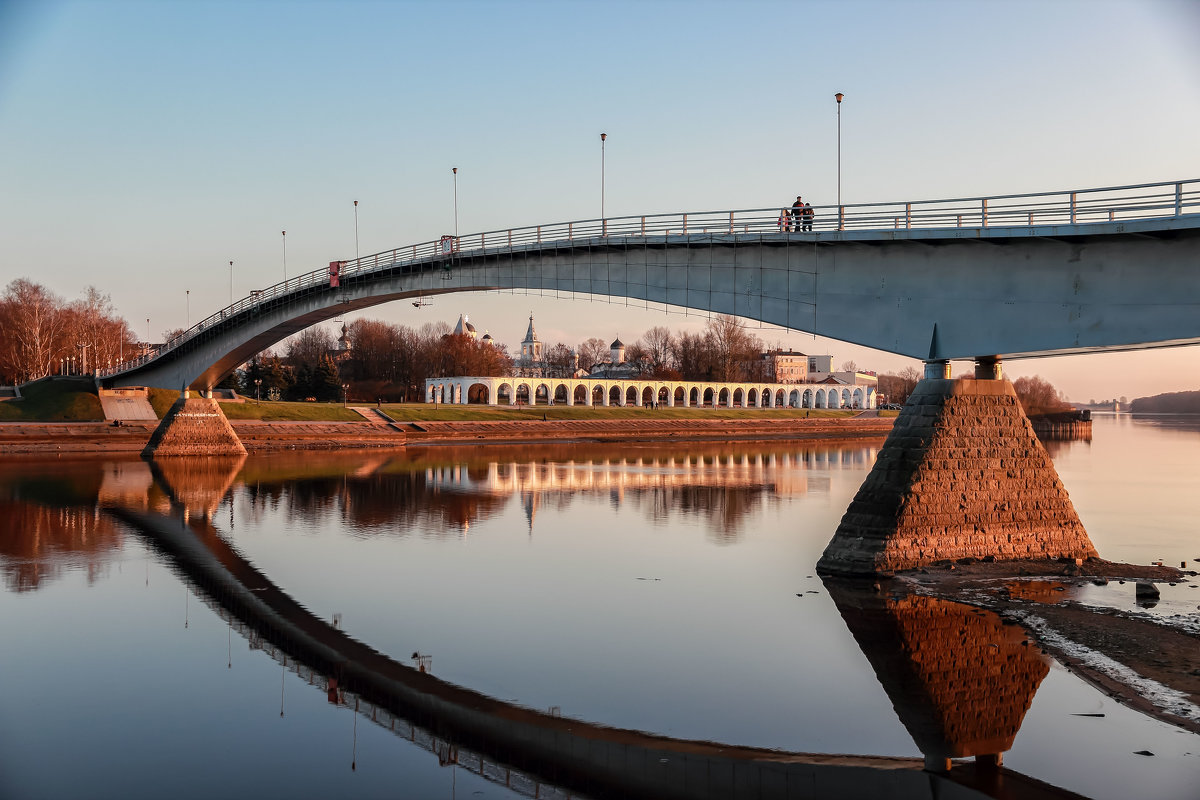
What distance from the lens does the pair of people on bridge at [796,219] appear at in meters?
25.3

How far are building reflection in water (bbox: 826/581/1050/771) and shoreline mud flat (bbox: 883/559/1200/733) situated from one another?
1.82 feet

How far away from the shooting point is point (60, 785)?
40.2 feet

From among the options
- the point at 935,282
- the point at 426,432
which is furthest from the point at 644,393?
the point at 935,282

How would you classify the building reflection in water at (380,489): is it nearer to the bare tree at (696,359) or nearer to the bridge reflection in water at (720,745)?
the bridge reflection in water at (720,745)

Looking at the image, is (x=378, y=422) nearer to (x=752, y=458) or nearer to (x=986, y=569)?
(x=752, y=458)

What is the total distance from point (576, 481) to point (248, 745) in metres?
36.0

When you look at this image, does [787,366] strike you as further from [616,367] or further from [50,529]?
[50,529]

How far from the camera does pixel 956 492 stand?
72.3ft

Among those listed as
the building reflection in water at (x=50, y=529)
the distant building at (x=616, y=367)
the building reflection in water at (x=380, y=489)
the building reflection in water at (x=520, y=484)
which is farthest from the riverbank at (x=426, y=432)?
the distant building at (x=616, y=367)

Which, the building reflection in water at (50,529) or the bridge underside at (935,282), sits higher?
the bridge underside at (935,282)

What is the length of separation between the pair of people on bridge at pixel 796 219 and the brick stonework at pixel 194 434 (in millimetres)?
45398

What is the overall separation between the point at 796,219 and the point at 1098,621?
40.7 feet

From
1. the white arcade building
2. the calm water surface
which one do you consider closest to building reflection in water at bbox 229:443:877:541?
the calm water surface

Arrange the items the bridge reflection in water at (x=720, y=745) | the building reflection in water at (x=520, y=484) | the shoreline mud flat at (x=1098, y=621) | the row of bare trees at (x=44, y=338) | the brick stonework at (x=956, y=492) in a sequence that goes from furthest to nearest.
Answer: the row of bare trees at (x=44, y=338), the building reflection in water at (x=520, y=484), the brick stonework at (x=956, y=492), the shoreline mud flat at (x=1098, y=621), the bridge reflection in water at (x=720, y=745)
